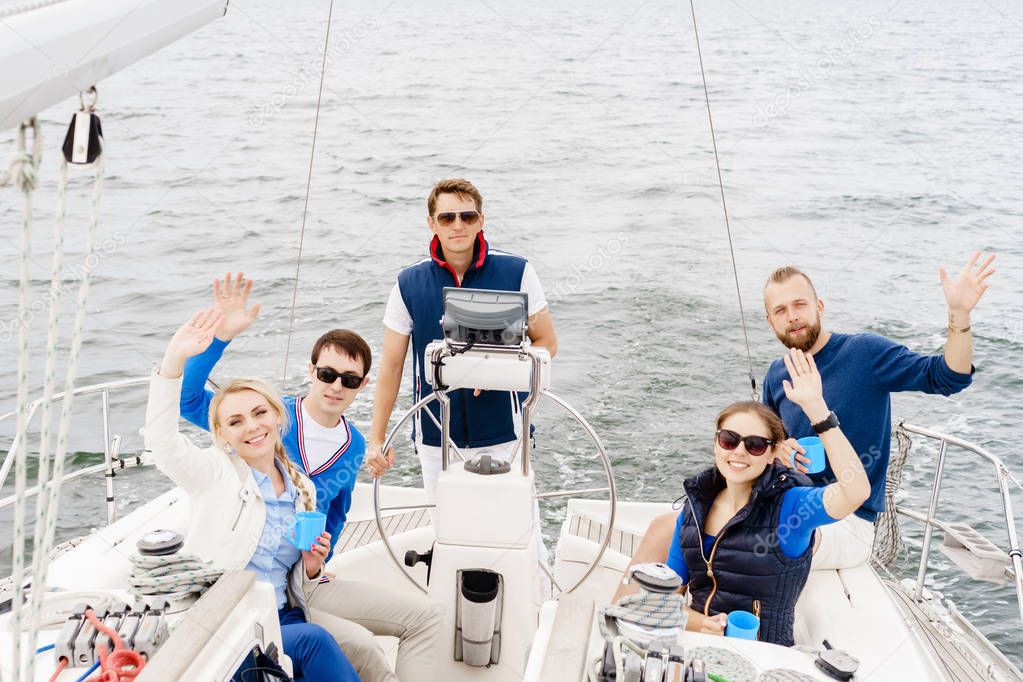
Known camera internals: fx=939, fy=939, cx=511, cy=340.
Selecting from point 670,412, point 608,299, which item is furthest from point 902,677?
point 608,299

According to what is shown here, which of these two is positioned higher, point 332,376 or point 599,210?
point 599,210

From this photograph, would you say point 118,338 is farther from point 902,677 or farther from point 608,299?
point 902,677

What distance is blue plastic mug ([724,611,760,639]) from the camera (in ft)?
5.90

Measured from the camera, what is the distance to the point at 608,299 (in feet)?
27.2

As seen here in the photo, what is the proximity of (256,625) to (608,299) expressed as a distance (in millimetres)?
6849

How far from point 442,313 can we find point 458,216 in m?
0.27

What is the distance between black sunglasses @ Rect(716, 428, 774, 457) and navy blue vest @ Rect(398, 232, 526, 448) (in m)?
0.69

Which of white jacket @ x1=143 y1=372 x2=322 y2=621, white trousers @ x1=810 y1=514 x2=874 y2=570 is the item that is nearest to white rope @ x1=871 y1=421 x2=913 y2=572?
white trousers @ x1=810 y1=514 x2=874 y2=570

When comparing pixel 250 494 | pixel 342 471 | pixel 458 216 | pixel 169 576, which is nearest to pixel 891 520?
pixel 458 216

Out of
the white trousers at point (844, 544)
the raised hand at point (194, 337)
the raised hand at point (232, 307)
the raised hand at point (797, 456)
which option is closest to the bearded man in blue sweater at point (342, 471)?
the raised hand at point (232, 307)

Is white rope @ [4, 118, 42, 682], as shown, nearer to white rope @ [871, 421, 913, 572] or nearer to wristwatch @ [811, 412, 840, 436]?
wristwatch @ [811, 412, 840, 436]

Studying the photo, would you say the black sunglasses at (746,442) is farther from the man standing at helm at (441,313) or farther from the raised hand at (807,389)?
the man standing at helm at (441,313)

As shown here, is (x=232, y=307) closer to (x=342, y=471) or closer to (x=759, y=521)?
(x=342, y=471)

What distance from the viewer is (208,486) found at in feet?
6.14
